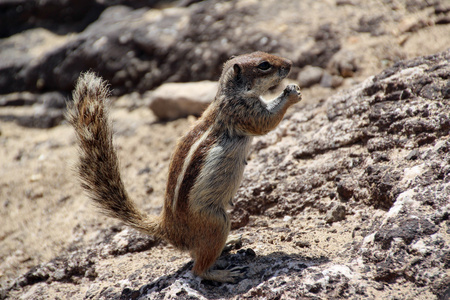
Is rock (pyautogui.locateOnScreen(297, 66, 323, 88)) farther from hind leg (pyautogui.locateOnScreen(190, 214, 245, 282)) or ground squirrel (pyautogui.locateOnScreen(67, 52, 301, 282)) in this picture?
hind leg (pyautogui.locateOnScreen(190, 214, 245, 282))

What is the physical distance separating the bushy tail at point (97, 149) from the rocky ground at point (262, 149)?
0.22 meters

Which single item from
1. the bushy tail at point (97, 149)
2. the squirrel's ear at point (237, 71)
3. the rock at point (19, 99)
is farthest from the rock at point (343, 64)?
the rock at point (19, 99)

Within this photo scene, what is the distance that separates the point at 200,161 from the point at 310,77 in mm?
3339

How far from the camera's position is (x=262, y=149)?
182 inches

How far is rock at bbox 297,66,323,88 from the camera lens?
5.92m

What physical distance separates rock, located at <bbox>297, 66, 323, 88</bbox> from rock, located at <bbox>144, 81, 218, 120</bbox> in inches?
49.1

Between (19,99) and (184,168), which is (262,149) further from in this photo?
(19,99)

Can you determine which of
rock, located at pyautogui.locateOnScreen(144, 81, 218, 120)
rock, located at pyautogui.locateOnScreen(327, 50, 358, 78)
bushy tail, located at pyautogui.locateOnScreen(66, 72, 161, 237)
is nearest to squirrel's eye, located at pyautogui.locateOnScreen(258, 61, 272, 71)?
bushy tail, located at pyautogui.locateOnScreen(66, 72, 161, 237)

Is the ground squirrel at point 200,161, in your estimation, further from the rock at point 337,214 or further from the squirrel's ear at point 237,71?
the rock at point 337,214

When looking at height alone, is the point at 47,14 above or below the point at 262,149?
above

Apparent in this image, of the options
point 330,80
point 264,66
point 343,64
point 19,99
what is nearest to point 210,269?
point 264,66

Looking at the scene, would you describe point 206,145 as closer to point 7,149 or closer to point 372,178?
point 372,178

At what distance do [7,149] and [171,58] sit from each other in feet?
9.92

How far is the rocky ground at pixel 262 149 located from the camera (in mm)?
2713
